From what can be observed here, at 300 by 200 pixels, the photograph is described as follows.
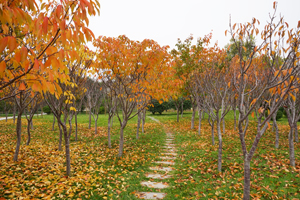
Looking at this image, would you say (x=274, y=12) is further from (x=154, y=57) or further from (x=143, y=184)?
(x=143, y=184)

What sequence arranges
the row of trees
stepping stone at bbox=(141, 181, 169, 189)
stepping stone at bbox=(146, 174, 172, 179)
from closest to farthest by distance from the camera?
the row of trees
stepping stone at bbox=(141, 181, 169, 189)
stepping stone at bbox=(146, 174, 172, 179)

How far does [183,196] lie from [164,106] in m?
28.8

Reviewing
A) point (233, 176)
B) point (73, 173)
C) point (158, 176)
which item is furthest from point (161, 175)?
point (73, 173)

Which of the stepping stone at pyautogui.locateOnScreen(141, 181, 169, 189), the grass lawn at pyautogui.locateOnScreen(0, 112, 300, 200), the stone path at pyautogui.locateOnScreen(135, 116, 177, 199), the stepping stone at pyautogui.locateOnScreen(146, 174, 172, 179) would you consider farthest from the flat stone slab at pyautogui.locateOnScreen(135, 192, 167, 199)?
the stepping stone at pyautogui.locateOnScreen(146, 174, 172, 179)

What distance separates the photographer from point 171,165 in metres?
7.26

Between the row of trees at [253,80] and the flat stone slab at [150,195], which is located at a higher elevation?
the row of trees at [253,80]

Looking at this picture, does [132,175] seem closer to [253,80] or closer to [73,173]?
[73,173]

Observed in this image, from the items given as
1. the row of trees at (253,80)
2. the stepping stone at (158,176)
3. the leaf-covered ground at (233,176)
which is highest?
the row of trees at (253,80)

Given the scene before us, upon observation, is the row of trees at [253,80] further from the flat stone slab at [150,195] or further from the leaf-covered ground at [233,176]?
the flat stone slab at [150,195]

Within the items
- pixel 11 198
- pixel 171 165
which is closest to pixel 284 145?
pixel 171 165

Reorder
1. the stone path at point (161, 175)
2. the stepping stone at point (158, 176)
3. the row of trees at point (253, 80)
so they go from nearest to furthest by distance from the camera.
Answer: the row of trees at point (253, 80), the stone path at point (161, 175), the stepping stone at point (158, 176)

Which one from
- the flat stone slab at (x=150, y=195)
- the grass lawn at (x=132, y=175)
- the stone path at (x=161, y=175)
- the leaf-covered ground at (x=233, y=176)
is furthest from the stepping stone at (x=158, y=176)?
the flat stone slab at (x=150, y=195)

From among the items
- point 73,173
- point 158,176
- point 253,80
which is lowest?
point 158,176

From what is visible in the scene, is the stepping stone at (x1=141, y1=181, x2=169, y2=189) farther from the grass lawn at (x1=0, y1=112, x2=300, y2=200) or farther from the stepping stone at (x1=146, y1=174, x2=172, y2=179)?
the stepping stone at (x1=146, y1=174, x2=172, y2=179)
